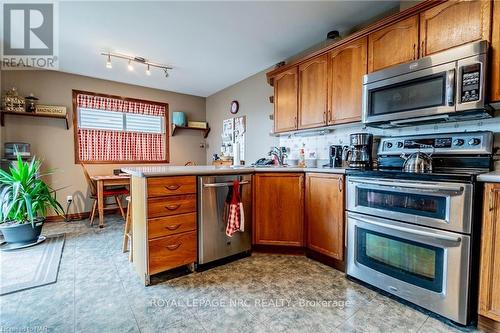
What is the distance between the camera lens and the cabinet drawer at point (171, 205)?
5.99 feet

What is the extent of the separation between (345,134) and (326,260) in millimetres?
1338

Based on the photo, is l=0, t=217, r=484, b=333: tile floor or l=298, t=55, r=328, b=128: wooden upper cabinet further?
l=298, t=55, r=328, b=128: wooden upper cabinet

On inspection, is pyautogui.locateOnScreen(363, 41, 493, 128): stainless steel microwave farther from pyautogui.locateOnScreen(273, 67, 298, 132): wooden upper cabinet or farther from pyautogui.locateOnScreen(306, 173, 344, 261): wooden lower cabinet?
pyautogui.locateOnScreen(273, 67, 298, 132): wooden upper cabinet

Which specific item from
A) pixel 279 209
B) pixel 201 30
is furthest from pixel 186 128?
pixel 279 209

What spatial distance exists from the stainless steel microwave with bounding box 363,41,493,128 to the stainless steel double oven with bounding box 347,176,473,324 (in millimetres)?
564

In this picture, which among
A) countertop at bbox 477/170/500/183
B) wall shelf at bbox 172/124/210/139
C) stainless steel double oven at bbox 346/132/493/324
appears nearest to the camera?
countertop at bbox 477/170/500/183

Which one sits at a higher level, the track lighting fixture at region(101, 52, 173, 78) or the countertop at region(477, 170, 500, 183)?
the track lighting fixture at region(101, 52, 173, 78)

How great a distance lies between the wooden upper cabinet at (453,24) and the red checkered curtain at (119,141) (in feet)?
14.2

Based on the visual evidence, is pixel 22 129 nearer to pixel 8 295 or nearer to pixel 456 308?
pixel 8 295

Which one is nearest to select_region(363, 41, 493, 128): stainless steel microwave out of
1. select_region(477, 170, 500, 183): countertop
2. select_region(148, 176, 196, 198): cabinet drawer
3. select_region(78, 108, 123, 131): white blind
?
select_region(477, 170, 500, 183): countertop

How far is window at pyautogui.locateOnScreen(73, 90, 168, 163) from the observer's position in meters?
3.97

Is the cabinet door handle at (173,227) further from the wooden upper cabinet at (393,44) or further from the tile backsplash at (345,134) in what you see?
the wooden upper cabinet at (393,44)

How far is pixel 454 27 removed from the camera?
63.1 inches

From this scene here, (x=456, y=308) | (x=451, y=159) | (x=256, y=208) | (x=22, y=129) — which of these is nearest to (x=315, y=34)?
(x=451, y=159)
